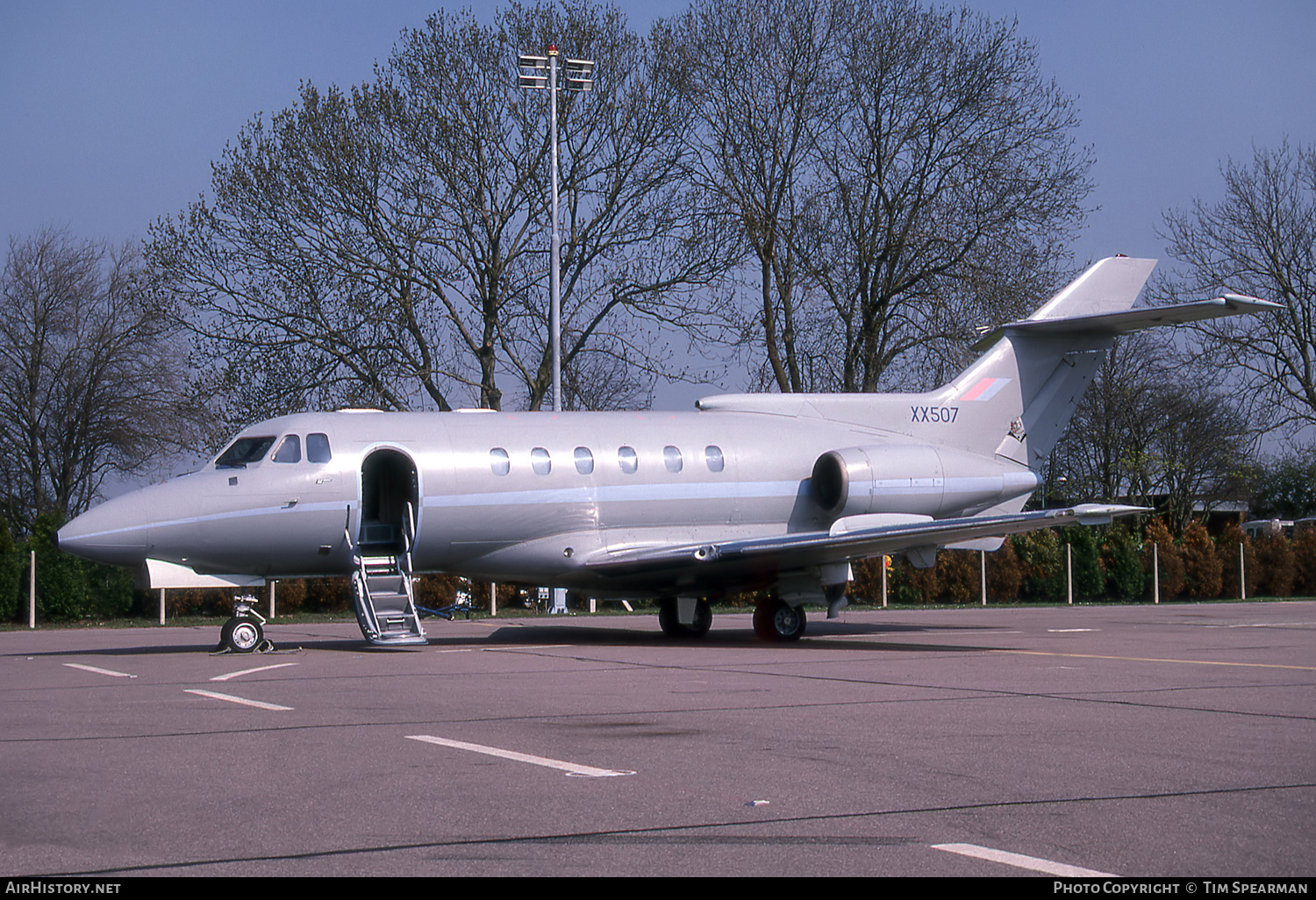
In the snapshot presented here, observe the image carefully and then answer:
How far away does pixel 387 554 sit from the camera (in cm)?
1820

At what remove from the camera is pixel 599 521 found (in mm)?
17859

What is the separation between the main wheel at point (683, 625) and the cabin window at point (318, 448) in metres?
5.67

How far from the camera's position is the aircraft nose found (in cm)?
1509

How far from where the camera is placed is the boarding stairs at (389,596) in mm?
15689

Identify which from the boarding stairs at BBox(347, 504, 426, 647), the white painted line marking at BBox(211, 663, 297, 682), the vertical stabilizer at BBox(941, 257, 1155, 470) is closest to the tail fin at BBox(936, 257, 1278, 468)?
the vertical stabilizer at BBox(941, 257, 1155, 470)

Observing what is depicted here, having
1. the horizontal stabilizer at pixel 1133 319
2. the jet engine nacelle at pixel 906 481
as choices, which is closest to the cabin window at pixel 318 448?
the jet engine nacelle at pixel 906 481

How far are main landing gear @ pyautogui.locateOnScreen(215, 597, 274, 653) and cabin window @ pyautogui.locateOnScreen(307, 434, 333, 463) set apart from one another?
199cm

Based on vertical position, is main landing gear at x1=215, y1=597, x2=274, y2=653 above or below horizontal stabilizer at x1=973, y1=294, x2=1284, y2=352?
below

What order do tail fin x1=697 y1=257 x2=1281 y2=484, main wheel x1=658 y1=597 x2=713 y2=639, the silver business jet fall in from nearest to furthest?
1. the silver business jet
2. main wheel x1=658 y1=597 x2=713 y2=639
3. tail fin x1=697 y1=257 x2=1281 y2=484

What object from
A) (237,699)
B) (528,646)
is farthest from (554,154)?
(237,699)

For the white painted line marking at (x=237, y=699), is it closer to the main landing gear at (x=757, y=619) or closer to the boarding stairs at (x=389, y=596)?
the boarding stairs at (x=389, y=596)

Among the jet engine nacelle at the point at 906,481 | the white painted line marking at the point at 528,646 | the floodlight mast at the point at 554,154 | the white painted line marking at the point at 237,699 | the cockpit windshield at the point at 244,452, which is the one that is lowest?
the white painted line marking at the point at 528,646

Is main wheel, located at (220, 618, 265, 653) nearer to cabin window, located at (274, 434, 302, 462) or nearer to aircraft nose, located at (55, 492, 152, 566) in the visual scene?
aircraft nose, located at (55, 492, 152, 566)
